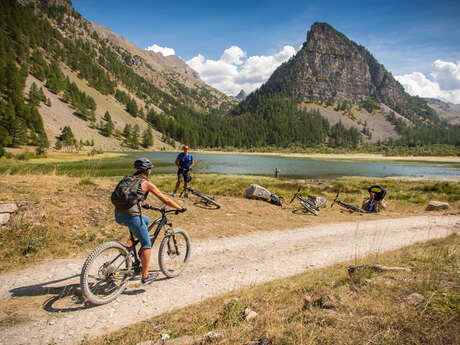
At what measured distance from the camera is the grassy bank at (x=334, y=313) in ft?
10.6

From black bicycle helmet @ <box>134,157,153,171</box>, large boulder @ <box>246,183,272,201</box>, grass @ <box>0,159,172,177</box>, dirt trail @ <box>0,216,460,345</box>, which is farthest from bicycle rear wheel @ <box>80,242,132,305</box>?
large boulder @ <box>246,183,272,201</box>

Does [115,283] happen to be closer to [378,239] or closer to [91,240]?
[91,240]

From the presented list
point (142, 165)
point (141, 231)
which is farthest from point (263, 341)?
point (142, 165)

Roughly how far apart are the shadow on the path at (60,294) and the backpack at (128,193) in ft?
7.44

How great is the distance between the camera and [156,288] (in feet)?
18.8

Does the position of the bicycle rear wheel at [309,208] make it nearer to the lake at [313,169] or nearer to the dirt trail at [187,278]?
the dirt trail at [187,278]

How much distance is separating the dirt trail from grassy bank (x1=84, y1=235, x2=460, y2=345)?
1.73ft

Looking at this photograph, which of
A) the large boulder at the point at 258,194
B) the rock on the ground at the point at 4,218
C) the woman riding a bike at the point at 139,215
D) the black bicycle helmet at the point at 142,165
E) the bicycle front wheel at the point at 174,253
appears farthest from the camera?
the large boulder at the point at 258,194

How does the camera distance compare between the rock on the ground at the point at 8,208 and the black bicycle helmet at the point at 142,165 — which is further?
the rock on the ground at the point at 8,208

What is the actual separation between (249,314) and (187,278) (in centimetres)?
259

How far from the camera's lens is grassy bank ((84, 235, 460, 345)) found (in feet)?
10.6

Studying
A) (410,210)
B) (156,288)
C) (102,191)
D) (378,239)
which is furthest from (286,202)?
(156,288)

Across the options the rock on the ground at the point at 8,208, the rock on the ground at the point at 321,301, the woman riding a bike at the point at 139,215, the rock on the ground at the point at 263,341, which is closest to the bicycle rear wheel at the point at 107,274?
the woman riding a bike at the point at 139,215

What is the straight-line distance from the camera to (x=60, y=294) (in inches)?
201
